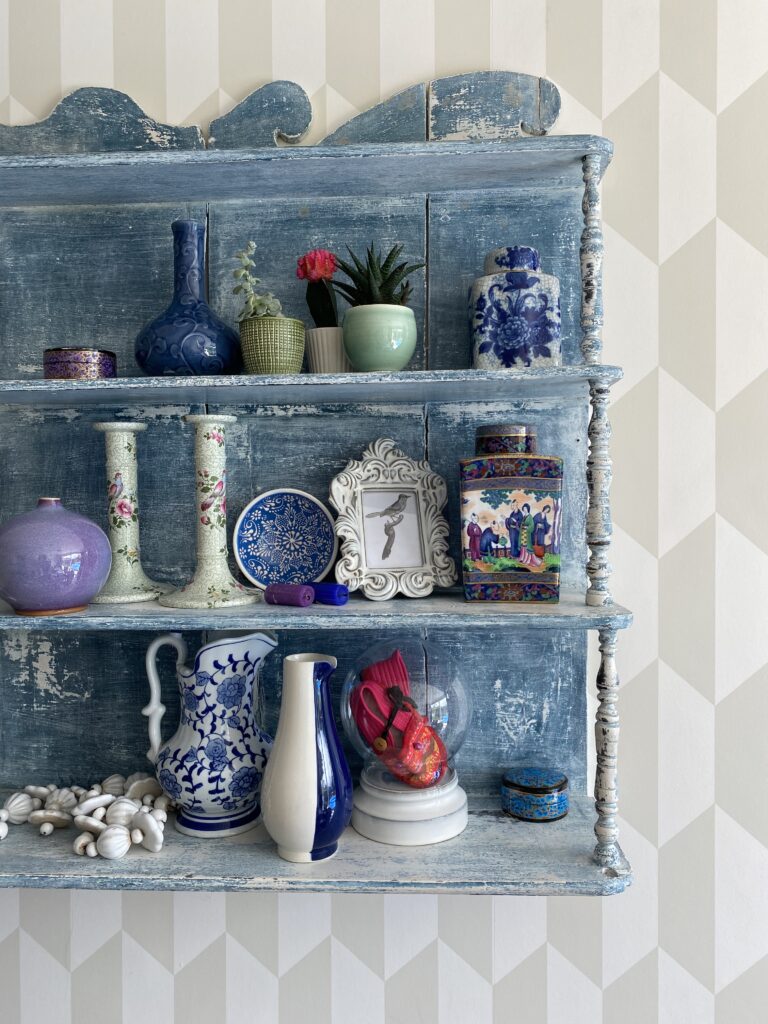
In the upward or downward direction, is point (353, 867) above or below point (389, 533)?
below

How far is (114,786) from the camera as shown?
136 cm

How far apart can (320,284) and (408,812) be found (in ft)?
2.86

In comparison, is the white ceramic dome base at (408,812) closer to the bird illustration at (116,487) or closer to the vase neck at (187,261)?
the bird illustration at (116,487)

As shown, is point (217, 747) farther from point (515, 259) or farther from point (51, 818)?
point (515, 259)

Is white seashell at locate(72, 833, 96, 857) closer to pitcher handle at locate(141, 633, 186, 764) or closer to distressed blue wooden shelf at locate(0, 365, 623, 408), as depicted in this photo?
pitcher handle at locate(141, 633, 186, 764)

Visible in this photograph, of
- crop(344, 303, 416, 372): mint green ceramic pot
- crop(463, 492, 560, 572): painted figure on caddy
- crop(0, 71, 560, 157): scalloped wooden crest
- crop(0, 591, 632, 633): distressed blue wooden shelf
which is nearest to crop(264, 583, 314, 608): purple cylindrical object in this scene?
crop(0, 591, 632, 633): distressed blue wooden shelf

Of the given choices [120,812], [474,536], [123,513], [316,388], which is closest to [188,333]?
[316,388]

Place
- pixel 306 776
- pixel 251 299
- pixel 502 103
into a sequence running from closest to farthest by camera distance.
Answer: pixel 306 776
pixel 251 299
pixel 502 103

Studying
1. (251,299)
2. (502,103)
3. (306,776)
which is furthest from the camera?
(502,103)

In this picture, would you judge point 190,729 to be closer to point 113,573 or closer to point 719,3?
point 113,573

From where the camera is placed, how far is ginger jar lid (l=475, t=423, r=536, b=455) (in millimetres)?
1239

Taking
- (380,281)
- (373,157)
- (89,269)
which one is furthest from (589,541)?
(89,269)

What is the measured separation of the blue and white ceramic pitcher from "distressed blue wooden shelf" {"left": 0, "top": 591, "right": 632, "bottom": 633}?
9cm

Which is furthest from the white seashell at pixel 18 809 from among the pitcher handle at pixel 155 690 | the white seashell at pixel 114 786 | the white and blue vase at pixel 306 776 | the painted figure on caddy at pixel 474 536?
the painted figure on caddy at pixel 474 536
